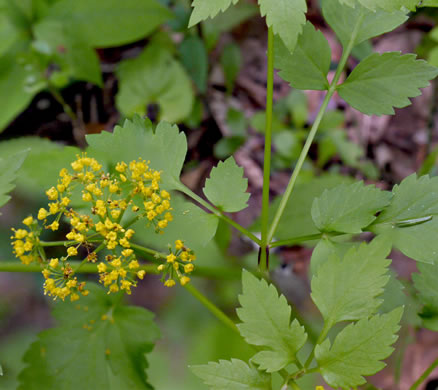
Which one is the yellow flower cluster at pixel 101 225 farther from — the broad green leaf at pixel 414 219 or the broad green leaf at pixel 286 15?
the broad green leaf at pixel 414 219

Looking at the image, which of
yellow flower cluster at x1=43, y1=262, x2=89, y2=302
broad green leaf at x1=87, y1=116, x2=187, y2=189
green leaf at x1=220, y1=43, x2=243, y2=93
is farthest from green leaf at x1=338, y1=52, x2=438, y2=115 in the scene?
green leaf at x1=220, y1=43, x2=243, y2=93

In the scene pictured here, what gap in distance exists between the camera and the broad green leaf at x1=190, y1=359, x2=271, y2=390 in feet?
3.59

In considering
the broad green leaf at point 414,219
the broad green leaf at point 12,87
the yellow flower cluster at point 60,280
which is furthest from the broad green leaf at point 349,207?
the broad green leaf at point 12,87

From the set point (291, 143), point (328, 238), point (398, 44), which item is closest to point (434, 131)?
point (398, 44)

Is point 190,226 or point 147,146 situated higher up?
point 147,146

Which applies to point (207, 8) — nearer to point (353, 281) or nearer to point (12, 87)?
point (353, 281)

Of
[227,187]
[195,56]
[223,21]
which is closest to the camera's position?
[227,187]

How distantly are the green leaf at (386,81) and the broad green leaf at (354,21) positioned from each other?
13 centimetres

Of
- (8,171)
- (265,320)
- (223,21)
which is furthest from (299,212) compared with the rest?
(223,21)

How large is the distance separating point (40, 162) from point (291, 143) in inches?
68.3

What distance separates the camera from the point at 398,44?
11.3 feet

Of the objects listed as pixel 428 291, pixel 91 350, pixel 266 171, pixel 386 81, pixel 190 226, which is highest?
pixel 386 81

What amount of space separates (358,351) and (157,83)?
214 cm

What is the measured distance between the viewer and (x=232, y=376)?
1.11m
